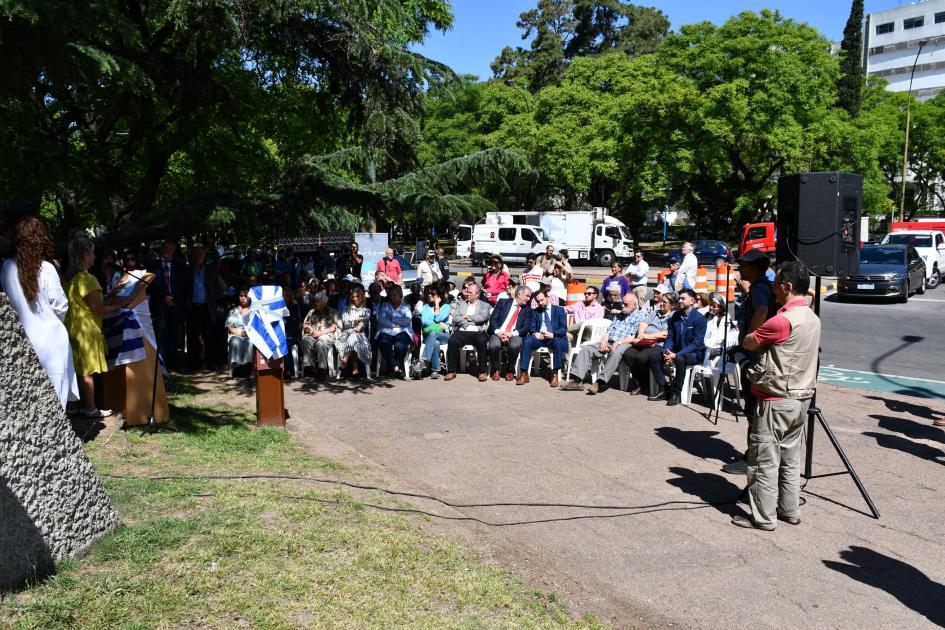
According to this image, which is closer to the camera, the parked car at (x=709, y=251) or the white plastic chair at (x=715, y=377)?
the white plastic chair at (x=715, y=377)

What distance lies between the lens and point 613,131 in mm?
41188

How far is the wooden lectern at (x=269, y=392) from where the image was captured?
8359 millimetres

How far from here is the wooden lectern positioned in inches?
329

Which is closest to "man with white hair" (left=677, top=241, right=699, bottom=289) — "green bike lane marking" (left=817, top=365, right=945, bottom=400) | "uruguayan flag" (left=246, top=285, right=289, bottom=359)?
"green bike lane marking" (left=817, top=365, right=945, bottom=400)

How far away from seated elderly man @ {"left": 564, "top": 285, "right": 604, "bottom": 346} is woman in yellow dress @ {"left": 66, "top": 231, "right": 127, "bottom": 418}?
6.94m

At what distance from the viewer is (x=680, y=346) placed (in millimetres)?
10164

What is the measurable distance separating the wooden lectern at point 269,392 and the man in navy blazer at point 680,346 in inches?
191

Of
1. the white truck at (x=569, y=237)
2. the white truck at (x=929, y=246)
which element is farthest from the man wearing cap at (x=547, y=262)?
the white truck at (x=569, y=237)

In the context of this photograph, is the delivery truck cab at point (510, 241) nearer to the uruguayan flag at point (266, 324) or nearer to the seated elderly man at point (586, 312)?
the seated elderly man at point (586, 312)

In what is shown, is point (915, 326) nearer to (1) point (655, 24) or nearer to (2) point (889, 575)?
A: (2) point (889, 575)

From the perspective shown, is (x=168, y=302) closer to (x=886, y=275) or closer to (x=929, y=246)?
(x=886, y=275)

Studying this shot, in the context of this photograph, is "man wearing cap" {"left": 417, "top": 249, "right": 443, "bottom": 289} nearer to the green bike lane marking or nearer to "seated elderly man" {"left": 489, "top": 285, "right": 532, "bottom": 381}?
"seated elderly man" {"left": 489, "top": 285, "right": 532, "bottom": 381}

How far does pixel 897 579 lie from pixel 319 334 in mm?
8390

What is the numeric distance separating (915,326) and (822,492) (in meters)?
12.8
